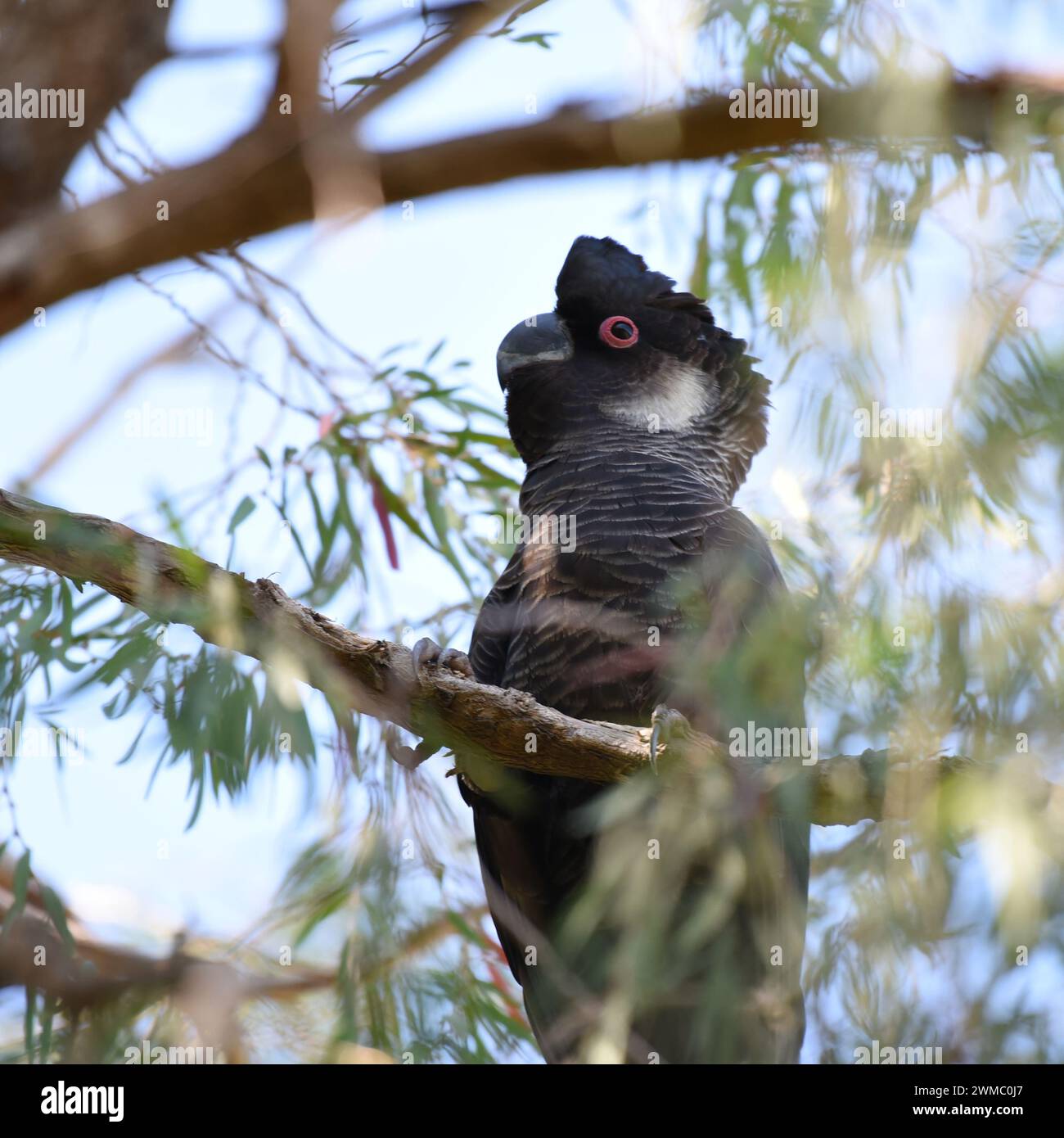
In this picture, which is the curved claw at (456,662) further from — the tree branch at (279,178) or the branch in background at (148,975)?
the tree branch at (279,178)

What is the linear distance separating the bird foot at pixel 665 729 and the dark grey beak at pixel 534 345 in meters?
1.32

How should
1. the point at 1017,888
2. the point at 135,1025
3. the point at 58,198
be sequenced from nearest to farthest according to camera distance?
the point at 1017,888, the point at 135,1025, the point at 58,198

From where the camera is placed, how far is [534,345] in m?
3.08

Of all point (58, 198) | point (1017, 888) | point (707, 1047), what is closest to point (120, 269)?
point (58, 198)

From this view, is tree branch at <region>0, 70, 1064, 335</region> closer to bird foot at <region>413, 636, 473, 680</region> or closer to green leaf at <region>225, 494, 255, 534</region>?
green leaf at <region>225, 494, 255, 534</region>

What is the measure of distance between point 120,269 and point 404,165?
0.79m

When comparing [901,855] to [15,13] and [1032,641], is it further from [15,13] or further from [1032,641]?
[15,13]

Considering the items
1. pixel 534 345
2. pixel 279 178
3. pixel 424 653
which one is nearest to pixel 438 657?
pixel 424 653

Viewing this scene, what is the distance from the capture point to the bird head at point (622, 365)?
10.0 feet

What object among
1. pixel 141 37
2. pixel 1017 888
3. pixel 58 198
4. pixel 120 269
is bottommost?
pixel 1017 888

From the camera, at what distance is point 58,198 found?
3264 mm

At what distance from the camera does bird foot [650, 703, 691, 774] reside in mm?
1986

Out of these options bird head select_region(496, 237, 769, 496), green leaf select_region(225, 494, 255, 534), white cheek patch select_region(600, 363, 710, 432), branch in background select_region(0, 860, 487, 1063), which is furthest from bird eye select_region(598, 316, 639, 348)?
branch in background select_region(0, 860, 487, 1063)

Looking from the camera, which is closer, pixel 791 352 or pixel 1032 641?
pixel 1032 641
